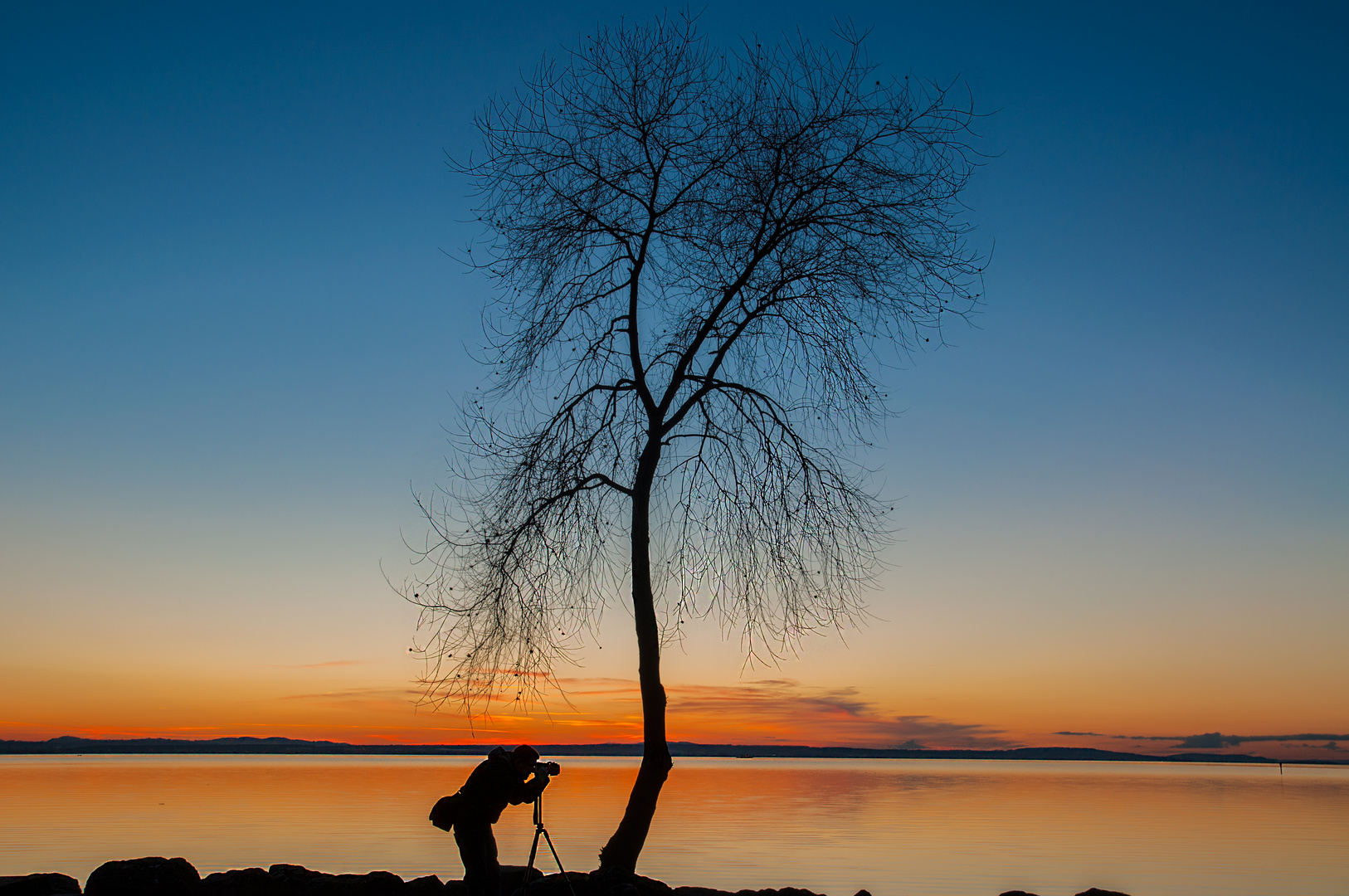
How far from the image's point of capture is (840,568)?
1052cm

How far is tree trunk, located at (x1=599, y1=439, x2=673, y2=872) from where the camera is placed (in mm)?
10469

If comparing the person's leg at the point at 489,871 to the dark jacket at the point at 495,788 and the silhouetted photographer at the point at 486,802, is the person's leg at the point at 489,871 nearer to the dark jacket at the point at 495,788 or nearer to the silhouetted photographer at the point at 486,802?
the silhouetted photographer at the point at 486,802

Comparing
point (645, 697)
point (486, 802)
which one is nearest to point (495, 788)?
point (486, 802)

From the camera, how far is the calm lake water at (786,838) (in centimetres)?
1838

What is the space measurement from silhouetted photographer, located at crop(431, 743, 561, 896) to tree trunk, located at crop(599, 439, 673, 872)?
7.31 ft

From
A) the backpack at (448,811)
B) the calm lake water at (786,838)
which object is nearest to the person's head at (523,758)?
the backpack at (448,811)

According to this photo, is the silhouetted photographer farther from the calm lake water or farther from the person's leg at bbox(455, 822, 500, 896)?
the calm lake water

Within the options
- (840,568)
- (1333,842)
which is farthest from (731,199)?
(1333,842)

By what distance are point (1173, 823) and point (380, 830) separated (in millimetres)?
25002

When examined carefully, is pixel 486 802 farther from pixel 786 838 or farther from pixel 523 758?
pixel 786 838

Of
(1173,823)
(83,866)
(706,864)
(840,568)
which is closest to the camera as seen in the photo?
(840,568)

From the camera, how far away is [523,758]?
8359 millimetres

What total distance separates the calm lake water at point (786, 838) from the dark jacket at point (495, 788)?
8695 mm

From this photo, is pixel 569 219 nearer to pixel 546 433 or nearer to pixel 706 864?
pixel 546 433
